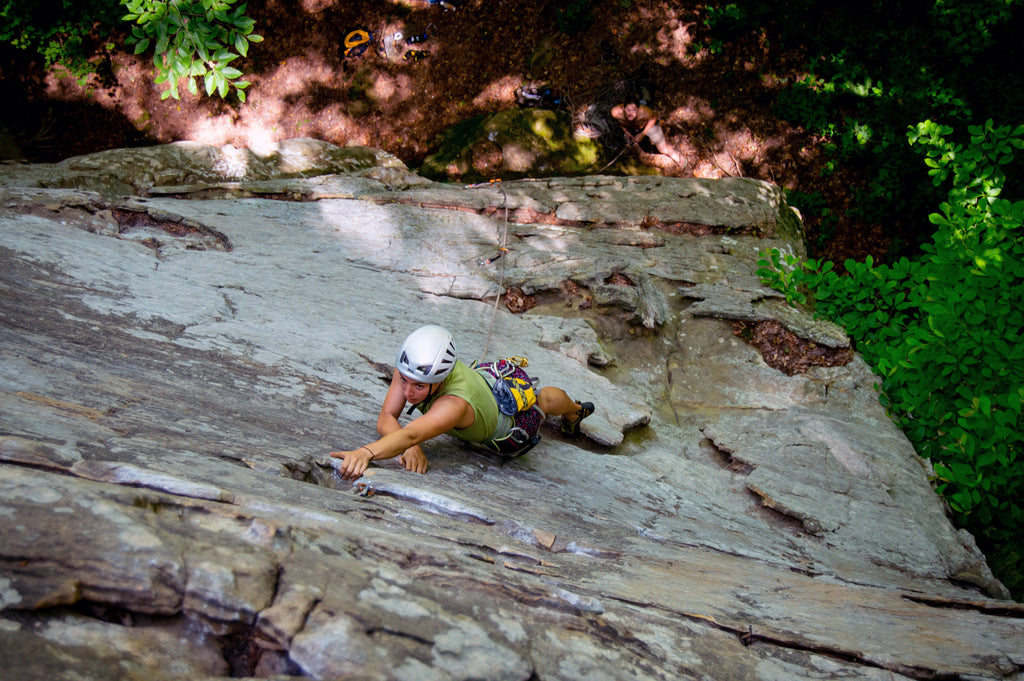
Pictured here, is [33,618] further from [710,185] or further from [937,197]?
[937,197]

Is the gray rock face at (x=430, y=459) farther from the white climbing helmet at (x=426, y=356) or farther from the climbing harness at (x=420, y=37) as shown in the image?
the climbing harness at (x=420, y=37)

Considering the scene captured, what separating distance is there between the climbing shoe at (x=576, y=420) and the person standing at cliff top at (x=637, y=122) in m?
6.81

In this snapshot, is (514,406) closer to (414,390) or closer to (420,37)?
(414,390)

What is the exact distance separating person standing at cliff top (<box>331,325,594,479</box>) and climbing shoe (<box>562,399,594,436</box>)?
26cm

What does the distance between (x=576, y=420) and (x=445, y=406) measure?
125 cm

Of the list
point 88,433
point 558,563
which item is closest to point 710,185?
point 558,563

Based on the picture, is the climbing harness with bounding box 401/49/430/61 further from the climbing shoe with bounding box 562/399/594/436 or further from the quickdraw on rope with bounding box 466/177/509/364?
the climbing shoe with bounding box 562/399/594/436

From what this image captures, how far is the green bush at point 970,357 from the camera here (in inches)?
163

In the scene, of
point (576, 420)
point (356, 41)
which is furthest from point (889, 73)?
point (576, 420)

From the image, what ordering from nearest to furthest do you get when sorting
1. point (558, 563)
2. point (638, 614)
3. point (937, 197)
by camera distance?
point (638, 614), point (558, 563), point (937, 197)

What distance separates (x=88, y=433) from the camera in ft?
6.98

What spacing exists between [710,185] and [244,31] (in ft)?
18.2

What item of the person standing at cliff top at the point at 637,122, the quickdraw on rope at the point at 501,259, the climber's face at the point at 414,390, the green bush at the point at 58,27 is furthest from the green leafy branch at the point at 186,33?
the green bush at the point at 58,27

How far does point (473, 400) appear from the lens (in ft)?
10.5
